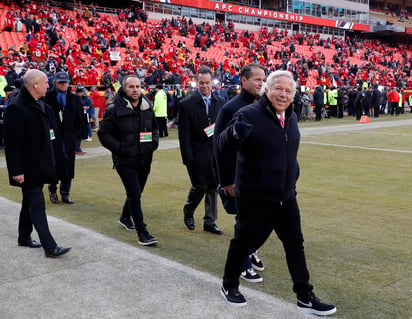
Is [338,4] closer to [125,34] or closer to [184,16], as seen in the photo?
[184,16]

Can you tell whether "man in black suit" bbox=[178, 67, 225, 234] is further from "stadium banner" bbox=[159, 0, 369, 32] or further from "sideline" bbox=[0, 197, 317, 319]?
"stadium banner" bbox=[159, 0, 369, 32]

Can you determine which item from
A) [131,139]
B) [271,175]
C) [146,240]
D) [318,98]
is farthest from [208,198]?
[318,98]

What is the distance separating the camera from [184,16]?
4366cm

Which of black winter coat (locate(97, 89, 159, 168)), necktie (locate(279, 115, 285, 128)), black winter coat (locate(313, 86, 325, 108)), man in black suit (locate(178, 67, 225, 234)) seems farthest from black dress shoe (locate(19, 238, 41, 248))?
black winter coat (locate(313, 86, 325, 108))

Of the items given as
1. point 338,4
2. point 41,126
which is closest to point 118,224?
point 41,126

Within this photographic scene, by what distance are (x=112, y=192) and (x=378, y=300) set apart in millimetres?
4991

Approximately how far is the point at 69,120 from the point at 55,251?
3.04m

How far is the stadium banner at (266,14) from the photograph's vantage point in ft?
146

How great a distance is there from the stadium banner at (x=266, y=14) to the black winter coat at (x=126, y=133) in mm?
38591

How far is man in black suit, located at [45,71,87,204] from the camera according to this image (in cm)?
722

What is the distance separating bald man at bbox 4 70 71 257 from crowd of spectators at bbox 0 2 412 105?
21.9 feet

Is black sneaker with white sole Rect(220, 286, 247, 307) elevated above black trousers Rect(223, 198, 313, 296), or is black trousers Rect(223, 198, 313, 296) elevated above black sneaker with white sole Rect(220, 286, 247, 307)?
black trousers Rect(223, 198, 313, 296)

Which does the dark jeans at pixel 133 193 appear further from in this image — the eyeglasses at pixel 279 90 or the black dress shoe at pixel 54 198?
the black dress shoe at pixel 54 198

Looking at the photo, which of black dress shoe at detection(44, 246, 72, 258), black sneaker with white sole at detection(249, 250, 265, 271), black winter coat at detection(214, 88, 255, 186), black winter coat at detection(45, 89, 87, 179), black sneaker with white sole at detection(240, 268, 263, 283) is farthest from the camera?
black winter coat at detection(45, 89, 87, 179)
